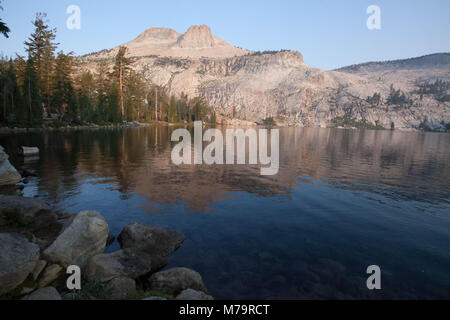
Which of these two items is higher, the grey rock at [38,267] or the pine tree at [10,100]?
the pine tree at [10,100]

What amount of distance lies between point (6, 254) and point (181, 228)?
7.29 metres

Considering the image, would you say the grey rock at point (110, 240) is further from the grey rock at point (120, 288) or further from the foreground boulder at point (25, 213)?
the grey rock at point (120, 288)

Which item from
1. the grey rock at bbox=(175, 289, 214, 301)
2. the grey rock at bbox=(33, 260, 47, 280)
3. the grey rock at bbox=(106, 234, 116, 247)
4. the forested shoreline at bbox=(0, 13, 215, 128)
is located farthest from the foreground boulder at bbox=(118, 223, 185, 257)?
the forested shoreline at bbox=(0, 13, 215, 128)

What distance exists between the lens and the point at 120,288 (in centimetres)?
771

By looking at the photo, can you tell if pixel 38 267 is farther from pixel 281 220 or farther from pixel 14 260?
pixel 281 220

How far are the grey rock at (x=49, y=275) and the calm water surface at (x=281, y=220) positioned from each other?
244 cm

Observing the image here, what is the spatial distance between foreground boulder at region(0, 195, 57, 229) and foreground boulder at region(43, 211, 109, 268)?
2.60 metres

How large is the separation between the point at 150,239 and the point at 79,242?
2785 millimetres

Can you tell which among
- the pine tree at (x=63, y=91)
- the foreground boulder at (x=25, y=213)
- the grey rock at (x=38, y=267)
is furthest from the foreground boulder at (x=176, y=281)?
the pine tree at (x=63, y=91)

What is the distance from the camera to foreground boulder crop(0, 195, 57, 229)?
11.3 m

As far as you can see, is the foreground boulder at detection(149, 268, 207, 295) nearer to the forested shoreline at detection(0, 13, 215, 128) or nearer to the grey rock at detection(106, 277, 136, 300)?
the grey rock at detection(106, 277, 136, 300)

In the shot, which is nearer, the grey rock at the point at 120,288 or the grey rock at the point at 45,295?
the grey rock at the point at 45,295

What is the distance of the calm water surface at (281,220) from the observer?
9594 millimetres
